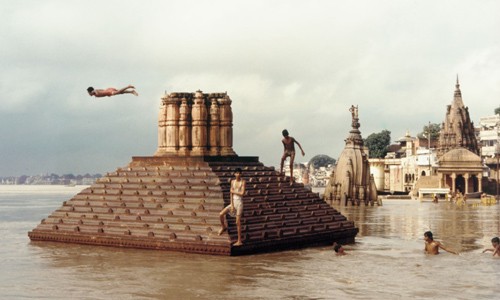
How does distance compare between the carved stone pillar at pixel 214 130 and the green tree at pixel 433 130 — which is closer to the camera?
the carved stone pillar at pixel 214 130

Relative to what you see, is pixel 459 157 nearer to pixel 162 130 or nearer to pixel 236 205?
pixel 162 130

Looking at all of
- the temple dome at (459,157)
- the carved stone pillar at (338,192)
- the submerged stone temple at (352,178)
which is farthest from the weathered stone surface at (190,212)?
the temple dome at (459,157)

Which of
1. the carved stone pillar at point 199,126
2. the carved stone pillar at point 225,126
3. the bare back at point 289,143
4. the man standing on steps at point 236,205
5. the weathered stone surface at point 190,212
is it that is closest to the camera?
the man standing on steps at point 236,205

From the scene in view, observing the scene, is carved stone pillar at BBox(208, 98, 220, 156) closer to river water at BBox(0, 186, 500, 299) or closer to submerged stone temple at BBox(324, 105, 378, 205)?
river water at BBox(0, 186, 500, 299)

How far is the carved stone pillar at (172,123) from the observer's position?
2070 cm

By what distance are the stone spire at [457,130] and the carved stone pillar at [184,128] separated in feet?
215

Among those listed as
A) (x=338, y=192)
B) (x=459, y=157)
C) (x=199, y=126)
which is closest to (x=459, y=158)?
(x=459, y=157)

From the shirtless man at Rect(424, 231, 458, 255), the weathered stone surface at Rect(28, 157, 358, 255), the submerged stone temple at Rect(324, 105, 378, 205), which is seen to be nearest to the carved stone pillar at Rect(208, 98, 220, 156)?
the weathered stone surface at Rect(28, 157, 358, 255)

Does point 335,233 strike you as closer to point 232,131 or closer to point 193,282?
point 232,131

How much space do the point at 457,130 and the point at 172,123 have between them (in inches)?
2641

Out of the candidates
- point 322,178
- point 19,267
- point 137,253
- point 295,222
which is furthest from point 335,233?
point 322,178

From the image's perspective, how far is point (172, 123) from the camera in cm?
2067

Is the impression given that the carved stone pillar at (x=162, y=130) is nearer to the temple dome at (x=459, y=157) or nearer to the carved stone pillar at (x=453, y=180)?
the temple dome at (x=459, y=157)

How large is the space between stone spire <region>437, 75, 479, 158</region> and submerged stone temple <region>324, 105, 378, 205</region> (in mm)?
30002
